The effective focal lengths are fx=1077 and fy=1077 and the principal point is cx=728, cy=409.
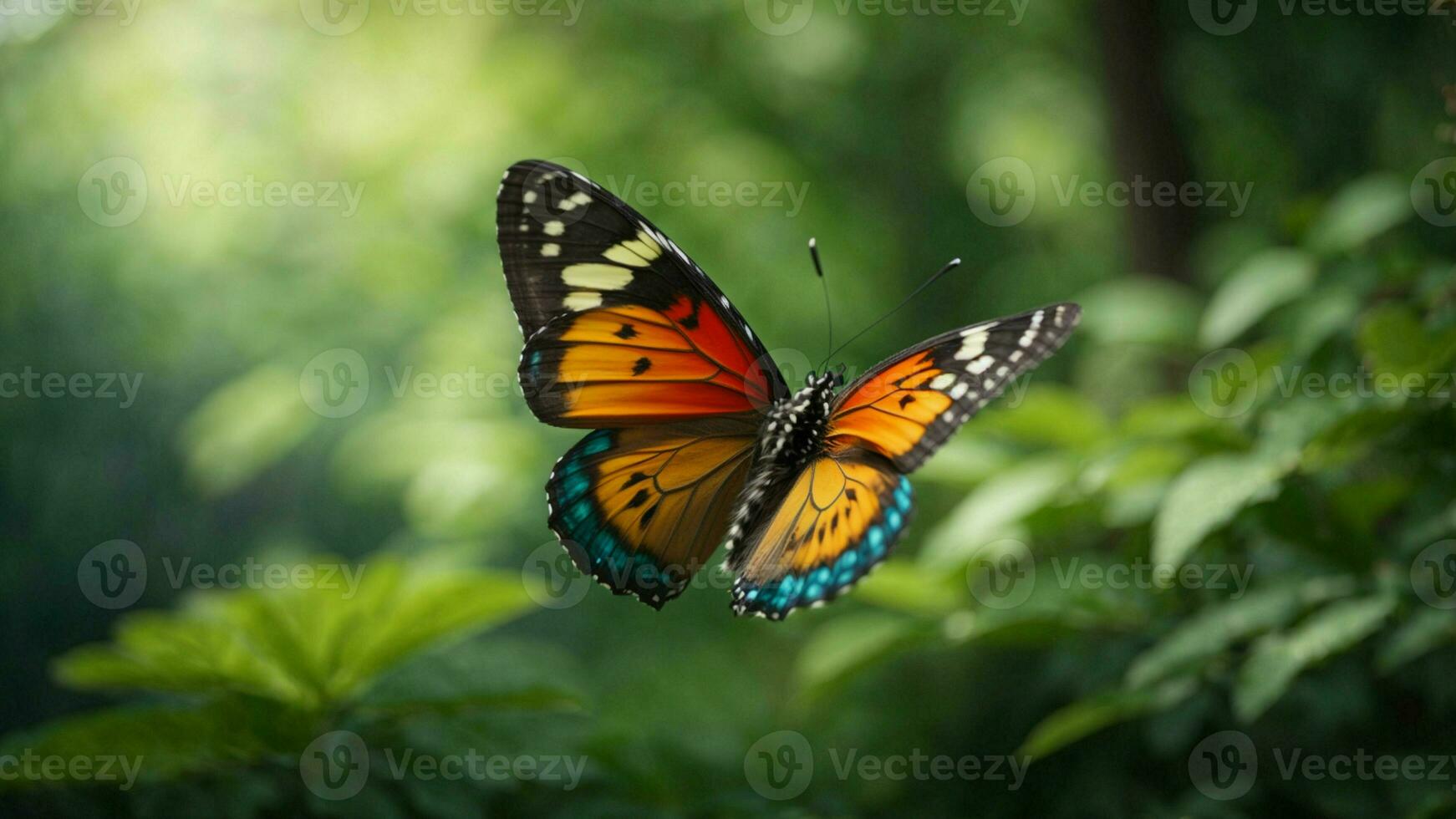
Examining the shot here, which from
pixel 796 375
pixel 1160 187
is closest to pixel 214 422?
pixel 796 375

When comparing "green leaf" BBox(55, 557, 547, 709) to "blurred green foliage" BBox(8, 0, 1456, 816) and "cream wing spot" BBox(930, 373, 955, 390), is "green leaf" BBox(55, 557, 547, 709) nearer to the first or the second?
"blurred green foliage" BBox(8, 0, 1456, 816)

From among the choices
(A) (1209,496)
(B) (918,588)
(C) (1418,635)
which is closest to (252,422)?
(B) (918,588)

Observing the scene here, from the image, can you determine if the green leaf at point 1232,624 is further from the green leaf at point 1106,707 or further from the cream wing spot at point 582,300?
the cream wing spot at point 582,300

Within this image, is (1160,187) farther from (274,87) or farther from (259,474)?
(259,474)

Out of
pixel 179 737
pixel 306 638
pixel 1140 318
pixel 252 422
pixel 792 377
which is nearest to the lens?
pixel 179 737

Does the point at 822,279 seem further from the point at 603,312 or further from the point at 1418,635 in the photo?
the point at 1418,635

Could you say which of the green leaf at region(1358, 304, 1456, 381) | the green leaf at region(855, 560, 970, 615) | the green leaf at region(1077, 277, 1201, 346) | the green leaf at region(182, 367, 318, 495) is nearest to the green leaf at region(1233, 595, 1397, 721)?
the green leaf at region(1358, 304, 1456, 381)

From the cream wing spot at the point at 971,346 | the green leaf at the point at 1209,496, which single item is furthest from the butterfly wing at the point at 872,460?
the green leaf at the point at 1209,496
